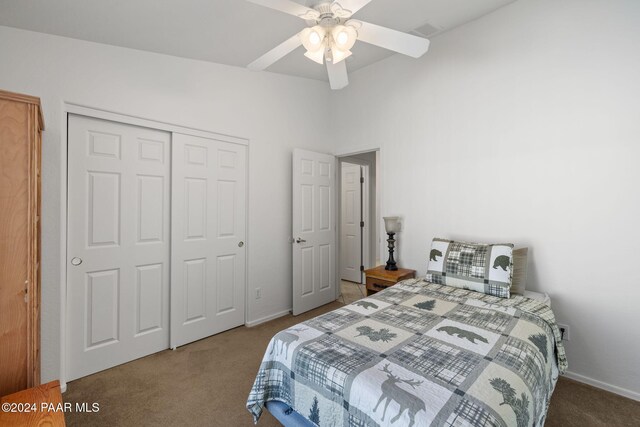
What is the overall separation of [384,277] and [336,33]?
83.3 inches

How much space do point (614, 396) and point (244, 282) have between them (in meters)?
3.10

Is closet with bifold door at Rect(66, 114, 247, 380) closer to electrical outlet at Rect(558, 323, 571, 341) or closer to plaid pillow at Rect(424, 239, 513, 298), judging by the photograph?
plaid pillow at Rect(424, 239, 513, 298)

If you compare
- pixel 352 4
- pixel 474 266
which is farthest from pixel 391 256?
pixel 352 4

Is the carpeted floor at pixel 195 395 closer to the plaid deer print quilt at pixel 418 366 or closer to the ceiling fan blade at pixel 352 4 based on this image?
the plaid deer print quilt at pixel 418 366

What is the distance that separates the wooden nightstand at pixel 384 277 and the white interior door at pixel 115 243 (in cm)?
196

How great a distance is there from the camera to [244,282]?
3.08 meters

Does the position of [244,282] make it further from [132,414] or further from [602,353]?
[602,353]

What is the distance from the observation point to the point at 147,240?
8.11 ft

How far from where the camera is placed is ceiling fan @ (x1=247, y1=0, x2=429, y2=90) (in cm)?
153

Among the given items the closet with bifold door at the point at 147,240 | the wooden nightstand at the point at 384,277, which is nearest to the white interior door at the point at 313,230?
the closet with bifold door at the point at 147,240

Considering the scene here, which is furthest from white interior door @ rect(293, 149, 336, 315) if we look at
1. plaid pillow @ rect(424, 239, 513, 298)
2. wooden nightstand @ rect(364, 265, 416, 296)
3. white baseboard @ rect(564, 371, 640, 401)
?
white baseboard @ rect(564, 371, 640, 401)

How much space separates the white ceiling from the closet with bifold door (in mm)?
622

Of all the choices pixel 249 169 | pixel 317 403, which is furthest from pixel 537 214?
pixel 249 169

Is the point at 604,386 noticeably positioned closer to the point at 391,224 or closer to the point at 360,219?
the point at 391,224
